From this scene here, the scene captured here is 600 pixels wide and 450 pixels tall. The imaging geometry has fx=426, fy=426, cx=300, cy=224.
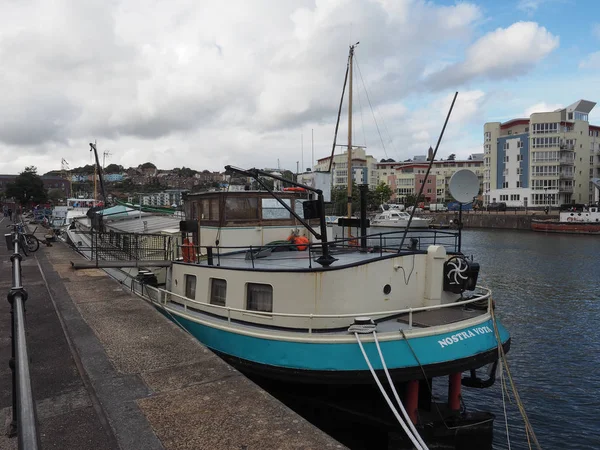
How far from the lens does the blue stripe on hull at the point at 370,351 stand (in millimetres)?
6910

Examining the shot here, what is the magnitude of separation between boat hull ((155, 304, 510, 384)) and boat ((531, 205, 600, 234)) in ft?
200

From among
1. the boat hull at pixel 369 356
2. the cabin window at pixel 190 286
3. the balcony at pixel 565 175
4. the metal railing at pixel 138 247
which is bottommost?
the boat hull at pixel 369 356

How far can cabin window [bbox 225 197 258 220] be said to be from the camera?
35.1 ft

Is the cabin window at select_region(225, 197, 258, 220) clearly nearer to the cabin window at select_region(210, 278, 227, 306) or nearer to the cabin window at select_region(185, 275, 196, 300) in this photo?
the cabin window at select_region(185, 275, 196, 300)

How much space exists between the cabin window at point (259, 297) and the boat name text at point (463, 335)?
3.26 m

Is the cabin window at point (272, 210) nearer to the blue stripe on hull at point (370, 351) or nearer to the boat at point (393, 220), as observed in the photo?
the blue stripe on hull at point (370, 351)

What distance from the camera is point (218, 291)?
9477 millimetres

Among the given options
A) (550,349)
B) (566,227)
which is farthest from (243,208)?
(566,227)

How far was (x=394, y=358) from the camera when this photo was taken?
22.6 ft

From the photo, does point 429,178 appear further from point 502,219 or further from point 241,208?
point 241,208

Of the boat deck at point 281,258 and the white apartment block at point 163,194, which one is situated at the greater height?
the white apartment block at point 163,194

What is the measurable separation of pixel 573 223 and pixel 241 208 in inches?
2449

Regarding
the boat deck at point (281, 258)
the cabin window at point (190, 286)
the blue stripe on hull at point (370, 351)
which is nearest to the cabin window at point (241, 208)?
the boat deck at point (281, 258)

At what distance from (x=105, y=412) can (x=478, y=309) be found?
6.94m
